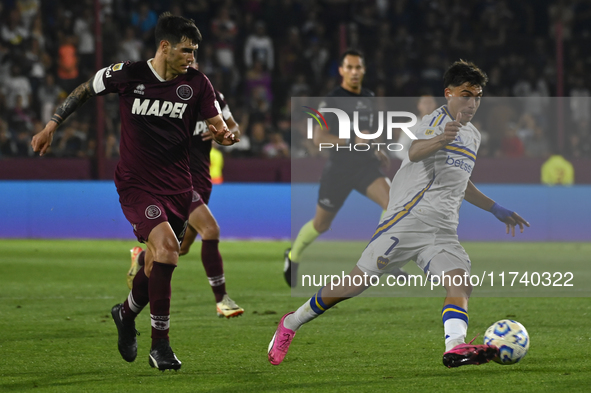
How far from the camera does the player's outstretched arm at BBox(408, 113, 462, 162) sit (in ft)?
16.0

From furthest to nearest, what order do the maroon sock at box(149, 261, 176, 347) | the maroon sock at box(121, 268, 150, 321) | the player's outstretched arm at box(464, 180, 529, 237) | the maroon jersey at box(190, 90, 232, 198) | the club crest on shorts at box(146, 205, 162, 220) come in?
the maroon jersey at box(190, 90, 232, 198) < the maroon sock at box(121, 268, 150, 321) < the player's outstretched arm at box(464, 180, 529, 237) < the club crest on shorts at box(146, 205, 162, 220) < the maroon sock at box(149, 261, 176, 347)

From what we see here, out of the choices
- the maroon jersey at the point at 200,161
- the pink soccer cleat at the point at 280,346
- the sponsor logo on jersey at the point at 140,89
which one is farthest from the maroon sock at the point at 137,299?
the maroon jersey at the point at 200,161

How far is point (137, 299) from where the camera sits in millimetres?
5531

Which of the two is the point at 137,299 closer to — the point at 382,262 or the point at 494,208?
the point at 382,262

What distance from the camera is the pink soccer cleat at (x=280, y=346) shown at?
5.24m

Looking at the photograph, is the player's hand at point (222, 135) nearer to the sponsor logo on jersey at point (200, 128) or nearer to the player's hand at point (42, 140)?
the player's hand at point (42, 140)

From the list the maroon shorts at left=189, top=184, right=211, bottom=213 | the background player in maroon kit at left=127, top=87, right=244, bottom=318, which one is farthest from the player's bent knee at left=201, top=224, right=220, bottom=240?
the maroon shorts at left=189, top=184, right=211, bottom=213

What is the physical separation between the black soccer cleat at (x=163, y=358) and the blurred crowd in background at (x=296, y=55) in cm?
956

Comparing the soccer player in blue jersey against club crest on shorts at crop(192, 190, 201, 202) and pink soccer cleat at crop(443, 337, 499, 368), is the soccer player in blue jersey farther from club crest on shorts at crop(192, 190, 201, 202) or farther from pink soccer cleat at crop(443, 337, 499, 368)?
club crest on shorts at crop(192, 190, 201, 202)

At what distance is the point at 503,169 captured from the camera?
14766 mm

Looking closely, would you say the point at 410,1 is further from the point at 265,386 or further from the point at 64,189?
the point at 265,386

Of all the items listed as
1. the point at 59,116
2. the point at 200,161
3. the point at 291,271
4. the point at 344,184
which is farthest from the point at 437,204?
the point at 291,271

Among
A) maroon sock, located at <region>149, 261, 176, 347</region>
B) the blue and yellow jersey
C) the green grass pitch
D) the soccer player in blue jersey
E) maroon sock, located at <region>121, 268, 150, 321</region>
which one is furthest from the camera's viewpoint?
maroon sock, located at <region>121, 268, 150, 321</region>

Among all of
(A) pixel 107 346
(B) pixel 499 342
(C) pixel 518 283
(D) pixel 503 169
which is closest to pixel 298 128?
Answer: (D) pixel 503 169
